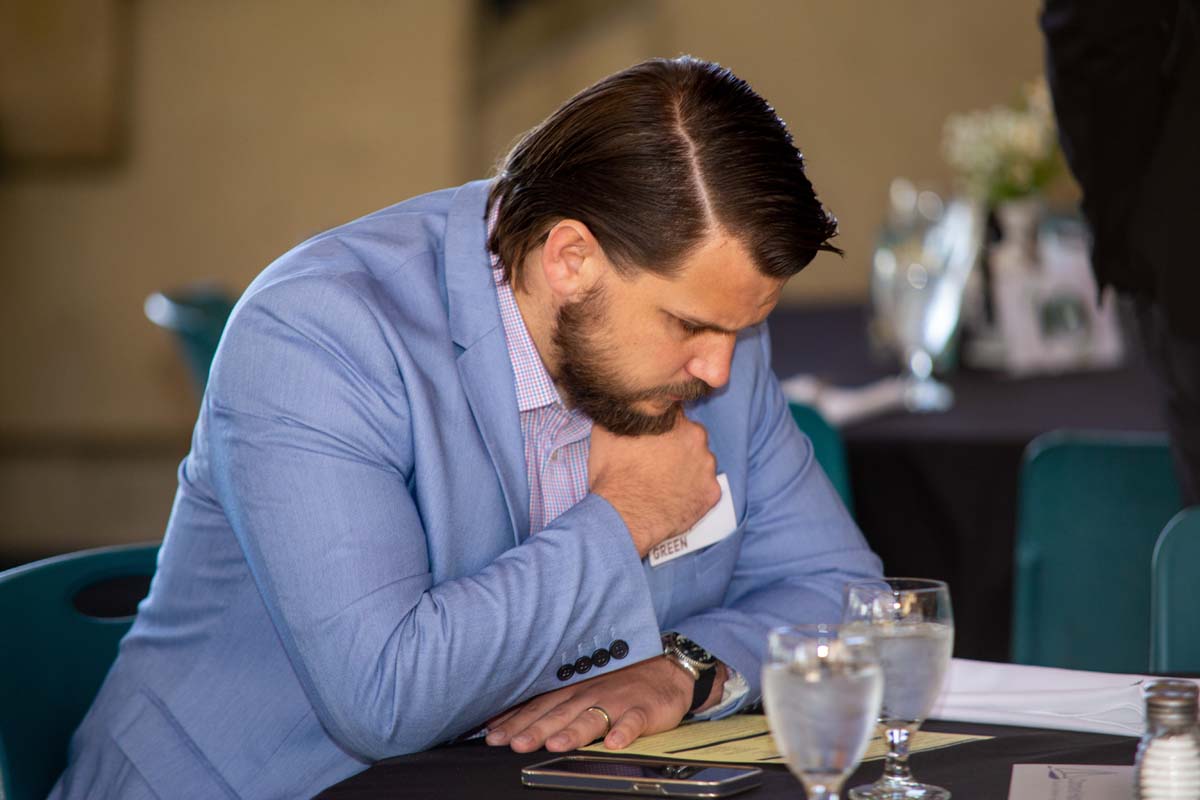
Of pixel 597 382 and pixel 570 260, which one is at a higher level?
pixel 570 260

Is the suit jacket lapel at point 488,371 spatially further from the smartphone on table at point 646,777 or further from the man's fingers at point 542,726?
the smartphone on table at point 646,777

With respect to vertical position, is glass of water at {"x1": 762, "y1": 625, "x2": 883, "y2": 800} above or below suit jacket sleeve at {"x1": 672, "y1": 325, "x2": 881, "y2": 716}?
above

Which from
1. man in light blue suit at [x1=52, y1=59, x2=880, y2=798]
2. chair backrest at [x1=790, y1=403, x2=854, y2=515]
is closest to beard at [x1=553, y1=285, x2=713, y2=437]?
man in light blue suit at [x1=52, y1=59, x2=880, y2=798]

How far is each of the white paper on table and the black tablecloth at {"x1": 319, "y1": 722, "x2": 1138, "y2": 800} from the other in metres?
0.01

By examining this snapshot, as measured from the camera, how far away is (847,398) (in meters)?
2.90

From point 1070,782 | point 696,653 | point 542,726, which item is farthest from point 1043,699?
point 542,726

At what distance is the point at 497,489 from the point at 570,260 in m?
0.26

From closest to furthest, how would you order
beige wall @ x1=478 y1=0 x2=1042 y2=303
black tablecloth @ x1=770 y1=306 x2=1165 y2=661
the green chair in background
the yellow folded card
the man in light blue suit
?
1. the yellow folded card
2. the man in light blue suit
3. black tablecloth @ x1=770 y1=306 x2=1165 y2=661
4. the green chair in background
5. beige wall @ x1=478 y1=0 x2=1042 y2=303

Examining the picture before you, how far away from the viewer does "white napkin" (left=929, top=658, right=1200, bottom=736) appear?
129cm

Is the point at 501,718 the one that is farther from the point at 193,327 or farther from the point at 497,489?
the point at 193,327

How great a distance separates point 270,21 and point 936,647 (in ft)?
17.9

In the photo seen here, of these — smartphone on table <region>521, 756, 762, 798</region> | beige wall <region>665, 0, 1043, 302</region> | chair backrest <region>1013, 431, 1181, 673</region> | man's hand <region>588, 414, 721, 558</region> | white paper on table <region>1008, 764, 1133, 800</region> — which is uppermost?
beige wall <region>665, 0, 1043, 302</region>

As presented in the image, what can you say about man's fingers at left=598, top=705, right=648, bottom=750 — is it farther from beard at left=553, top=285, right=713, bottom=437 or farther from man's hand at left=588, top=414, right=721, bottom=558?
beard at left=553, top=285, right=713, bottom=437

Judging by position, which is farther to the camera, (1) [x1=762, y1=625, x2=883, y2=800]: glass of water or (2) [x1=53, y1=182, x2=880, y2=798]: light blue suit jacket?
(2) [x1=53, y1=182, x2=880, y2=798]: light blue suit jacket
